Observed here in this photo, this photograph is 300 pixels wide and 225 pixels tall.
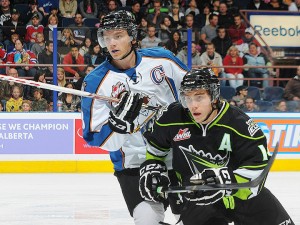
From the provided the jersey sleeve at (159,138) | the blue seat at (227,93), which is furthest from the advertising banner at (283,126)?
the jersey sleeve at (159,138)

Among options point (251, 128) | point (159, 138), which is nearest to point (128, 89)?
point (159, 138)

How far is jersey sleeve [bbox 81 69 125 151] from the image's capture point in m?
3.40

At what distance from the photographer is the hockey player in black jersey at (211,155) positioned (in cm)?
284

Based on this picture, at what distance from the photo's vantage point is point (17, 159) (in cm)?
788

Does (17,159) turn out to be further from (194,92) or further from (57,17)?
(194,92)

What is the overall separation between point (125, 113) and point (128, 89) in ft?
0.89

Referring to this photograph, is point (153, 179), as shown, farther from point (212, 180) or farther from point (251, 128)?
point (251, 128)

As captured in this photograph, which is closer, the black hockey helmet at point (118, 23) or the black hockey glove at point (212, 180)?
the black hockey glove at point (212, 180)

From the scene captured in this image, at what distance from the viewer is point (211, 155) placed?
2.93 meters

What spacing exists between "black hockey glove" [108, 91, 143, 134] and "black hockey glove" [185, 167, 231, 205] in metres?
0.54

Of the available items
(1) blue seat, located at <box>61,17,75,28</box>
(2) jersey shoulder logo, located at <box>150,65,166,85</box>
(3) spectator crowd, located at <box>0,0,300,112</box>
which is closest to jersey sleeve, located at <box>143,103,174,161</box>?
(2) jersey shoulder logo, located at <box>150,65,166,85</box>

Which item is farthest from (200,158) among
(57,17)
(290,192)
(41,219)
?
(57,17)

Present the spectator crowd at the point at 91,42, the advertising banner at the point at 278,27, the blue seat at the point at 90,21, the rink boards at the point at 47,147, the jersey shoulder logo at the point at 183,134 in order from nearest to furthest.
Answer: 1. the jersey shoulder logo at the point at 183,134
2. the spectator crowd at the point at 91,42
3. the rink boards at the point at 47,147
4. the blue seat at the point at 90,21
5. the advertising banner at the point at 278,27

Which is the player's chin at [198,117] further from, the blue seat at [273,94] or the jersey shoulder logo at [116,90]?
the blue seat at [273,94]
